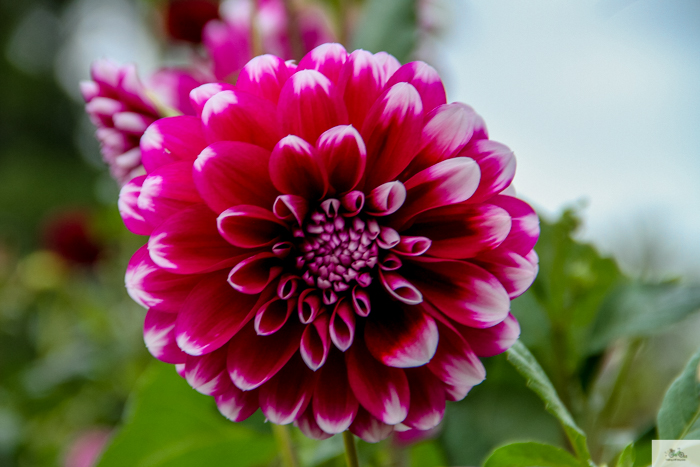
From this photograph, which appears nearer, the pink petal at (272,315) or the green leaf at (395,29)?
the pink petal at (272,315)

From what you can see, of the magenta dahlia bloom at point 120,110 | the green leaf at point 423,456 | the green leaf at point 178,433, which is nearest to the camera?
the magenta dahlia bloom at point 120,110

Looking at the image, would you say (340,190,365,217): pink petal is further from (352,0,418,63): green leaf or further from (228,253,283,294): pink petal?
(352,0,418,63): green leaf

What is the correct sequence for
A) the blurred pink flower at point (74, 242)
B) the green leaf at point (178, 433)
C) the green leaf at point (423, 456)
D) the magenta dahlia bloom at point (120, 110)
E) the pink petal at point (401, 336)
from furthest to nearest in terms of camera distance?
the blurred pink flower at point (74, 242), the green leaf at point (423, 456), the green leaf at point (178, 433), the magenta dahlia bloom at point (120, 110), the pink petal at point (401, 336)

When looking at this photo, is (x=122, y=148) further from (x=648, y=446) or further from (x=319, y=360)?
(x=648, y=446)

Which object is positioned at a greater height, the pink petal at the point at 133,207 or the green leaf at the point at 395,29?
the green leaf at the point at 395,29

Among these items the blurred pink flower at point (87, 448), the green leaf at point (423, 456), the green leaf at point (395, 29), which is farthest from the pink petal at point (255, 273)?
the blurred pink flower at point (87, 448)

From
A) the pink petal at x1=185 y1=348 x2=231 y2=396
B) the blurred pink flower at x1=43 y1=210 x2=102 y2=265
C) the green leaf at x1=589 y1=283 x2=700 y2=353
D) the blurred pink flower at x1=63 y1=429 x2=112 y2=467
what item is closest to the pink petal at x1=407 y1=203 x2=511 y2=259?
the pink petal at x1=185 y1=348 x2=231 y2=396

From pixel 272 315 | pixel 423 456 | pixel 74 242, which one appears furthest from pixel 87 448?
pixel 272 315

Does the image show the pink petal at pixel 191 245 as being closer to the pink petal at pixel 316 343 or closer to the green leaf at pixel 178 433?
the pink petal at pixel 316 343
